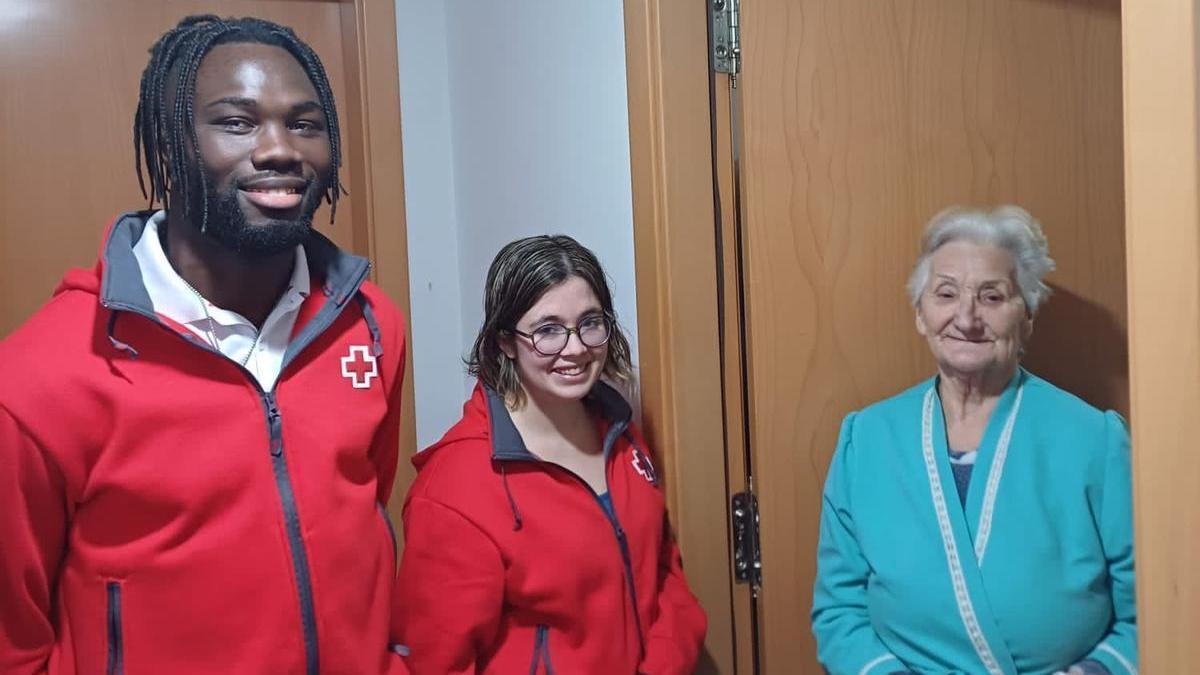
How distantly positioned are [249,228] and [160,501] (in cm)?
28

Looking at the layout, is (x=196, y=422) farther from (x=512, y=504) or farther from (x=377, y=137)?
(x=377, y=137)

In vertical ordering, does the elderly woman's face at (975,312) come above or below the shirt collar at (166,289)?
below

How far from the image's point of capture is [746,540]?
66.9 inches

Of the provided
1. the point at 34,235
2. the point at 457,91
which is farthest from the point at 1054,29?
the point at 34,235

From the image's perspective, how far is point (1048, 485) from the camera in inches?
57.5

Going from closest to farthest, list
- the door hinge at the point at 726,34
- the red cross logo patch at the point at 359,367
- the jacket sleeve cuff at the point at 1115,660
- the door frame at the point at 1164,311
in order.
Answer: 1. the door frame at the point at 1164,311
2. the red cross logo patch at the point at 359,367
3. the jacket sleeve cuff at the point at 1115,660
4. the door hinge at the point at 726,34

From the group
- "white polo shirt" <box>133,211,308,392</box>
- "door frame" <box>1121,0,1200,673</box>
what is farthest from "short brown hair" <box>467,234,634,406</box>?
"door frame" <box>1121,0,1200,673</box>

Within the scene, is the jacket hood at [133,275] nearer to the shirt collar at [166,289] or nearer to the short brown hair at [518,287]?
the shirt collar at [166,289]

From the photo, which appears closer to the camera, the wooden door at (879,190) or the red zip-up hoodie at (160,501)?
the red zip-up hoodie at (160,501)

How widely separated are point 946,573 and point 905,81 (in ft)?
2.46

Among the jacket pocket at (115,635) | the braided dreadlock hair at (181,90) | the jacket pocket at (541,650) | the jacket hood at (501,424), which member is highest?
the braided dreadlock hair at (181,90)

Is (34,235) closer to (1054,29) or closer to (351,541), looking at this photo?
(351,541)

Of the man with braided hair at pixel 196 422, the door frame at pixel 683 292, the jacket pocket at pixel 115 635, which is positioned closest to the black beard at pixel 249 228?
the man with braided hair at pixel 196 422

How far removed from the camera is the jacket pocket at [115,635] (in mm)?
1061
